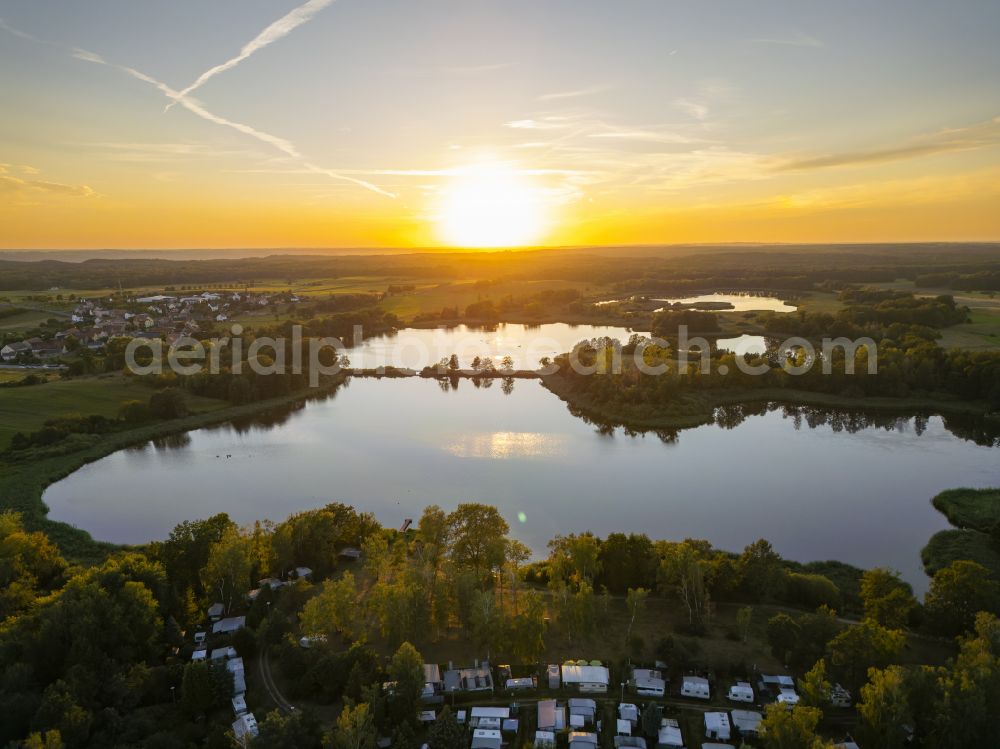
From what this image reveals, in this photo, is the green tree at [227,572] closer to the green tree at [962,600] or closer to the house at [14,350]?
the green tree at [962,600]

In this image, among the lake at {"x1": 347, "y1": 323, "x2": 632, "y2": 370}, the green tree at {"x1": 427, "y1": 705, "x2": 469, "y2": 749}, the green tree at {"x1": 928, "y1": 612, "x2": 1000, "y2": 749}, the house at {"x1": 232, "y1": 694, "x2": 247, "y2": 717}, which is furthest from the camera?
the lake at {"x1": 347, "y1": 323, "x2": 632, "y2": 370}

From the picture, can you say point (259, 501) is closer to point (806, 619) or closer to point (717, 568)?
point (717, 568)

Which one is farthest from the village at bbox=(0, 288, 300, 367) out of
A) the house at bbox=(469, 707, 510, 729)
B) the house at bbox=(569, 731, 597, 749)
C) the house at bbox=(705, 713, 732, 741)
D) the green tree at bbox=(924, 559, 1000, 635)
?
the green tree at bbox=(924, 559, 1000, 635)

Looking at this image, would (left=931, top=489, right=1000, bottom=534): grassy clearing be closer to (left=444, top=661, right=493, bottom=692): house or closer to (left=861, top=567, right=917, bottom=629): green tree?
(left=861, top=567, right=917, bottom=629): green tree

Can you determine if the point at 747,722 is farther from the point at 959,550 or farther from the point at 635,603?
the point at 959,550

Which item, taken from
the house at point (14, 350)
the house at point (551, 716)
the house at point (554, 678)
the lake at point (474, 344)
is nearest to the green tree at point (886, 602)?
the house at point (554, 678)

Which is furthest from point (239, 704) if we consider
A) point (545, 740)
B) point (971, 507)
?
point (971, 507)
